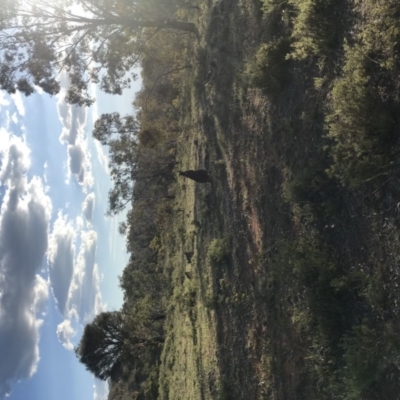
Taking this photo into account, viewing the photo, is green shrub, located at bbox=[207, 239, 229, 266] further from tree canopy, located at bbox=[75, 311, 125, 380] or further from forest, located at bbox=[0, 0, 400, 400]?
tree canopy, located at bbox=[75, 311, 125, 380]

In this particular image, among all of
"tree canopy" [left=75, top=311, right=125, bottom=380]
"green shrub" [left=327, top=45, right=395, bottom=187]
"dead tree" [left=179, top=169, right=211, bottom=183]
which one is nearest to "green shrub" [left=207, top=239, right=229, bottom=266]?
"dead tree" [left=179, top=169, right=211, bottom=183]

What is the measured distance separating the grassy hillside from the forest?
4 centimetres

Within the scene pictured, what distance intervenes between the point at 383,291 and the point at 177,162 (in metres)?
19.0

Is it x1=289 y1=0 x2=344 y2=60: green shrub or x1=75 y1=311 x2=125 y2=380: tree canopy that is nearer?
x1=289 y1=0 x2=344 y2=60: green shrub

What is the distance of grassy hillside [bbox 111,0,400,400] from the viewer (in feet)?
22.4

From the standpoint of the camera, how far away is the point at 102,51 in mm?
20344

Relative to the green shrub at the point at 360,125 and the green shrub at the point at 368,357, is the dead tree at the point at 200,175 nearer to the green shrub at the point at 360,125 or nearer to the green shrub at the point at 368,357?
the green shrub at the point at 360,125

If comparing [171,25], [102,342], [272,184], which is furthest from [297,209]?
[102,342]

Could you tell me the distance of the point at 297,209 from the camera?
9.55m

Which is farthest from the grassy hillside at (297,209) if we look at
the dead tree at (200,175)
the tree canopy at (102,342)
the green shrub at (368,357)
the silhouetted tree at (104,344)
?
the tree canopy at (102,342)

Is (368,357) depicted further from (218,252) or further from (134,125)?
(134,125)

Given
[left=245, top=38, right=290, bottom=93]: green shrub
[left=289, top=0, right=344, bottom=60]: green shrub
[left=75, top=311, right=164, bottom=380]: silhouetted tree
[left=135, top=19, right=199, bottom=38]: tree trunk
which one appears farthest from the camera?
[left=75, top=311, right=164, bottom=380]: silhouetted tree

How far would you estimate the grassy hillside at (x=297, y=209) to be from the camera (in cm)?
682

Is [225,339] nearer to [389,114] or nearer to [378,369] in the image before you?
[378,369]
